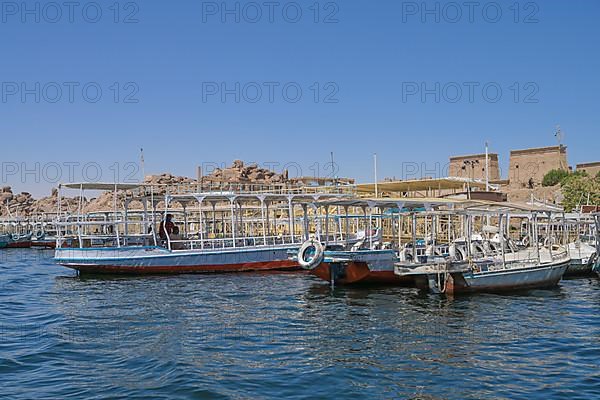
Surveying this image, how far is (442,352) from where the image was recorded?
13.7 metres

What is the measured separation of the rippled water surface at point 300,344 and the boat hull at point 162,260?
18.3ft

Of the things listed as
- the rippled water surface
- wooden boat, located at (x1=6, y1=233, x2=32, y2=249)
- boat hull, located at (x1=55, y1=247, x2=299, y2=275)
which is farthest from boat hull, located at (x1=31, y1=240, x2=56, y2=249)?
the rippled water surface

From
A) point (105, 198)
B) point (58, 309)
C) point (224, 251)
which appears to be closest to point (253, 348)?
point (58, 309)

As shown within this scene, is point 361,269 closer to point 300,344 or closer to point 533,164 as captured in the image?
point 300,344

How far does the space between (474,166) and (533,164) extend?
805 centimetres

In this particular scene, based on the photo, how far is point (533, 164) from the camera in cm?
8225

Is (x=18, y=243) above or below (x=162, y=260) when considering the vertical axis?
above

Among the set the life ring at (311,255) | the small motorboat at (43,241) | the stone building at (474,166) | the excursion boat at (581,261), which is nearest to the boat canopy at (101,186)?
the life ring at (311,255)

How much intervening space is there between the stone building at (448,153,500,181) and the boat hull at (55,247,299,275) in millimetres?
60607

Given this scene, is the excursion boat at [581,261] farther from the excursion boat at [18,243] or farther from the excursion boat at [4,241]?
the excursion boat at [4,241]

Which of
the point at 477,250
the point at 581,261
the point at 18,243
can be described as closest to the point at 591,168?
the point at 581,261

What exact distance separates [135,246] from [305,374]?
19.9m

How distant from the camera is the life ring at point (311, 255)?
2305cm

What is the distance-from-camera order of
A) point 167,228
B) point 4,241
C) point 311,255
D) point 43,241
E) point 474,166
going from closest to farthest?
1. point 311,255
2. point 167,228
3. point 43,241
4. point 4,241
5. point 474,166
